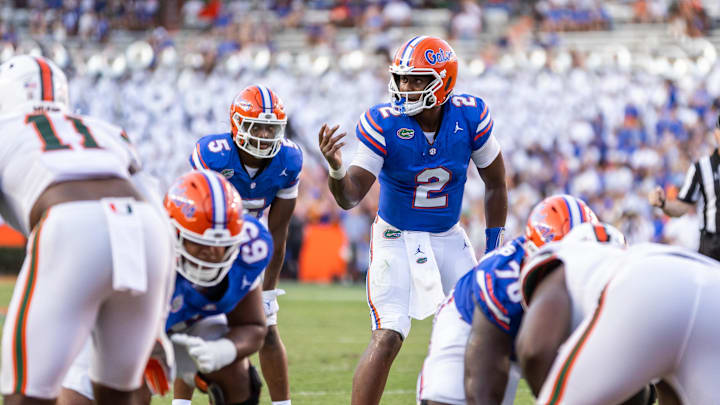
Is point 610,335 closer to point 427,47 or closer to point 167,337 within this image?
point 167,337

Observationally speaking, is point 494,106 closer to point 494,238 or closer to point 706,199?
point 706,199

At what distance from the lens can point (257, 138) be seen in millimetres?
5277

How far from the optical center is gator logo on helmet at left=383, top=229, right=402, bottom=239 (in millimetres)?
5215

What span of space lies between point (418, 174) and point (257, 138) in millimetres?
866

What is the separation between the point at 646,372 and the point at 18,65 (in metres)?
2.41

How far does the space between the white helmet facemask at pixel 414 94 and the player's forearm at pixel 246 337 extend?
1626 millimetres

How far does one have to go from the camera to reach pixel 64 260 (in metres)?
3.14

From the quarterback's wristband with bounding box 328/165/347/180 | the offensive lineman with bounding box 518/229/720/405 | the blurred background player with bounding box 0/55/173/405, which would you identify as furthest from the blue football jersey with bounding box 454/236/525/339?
the quarterback's wristband with bounding box 328/165/347/180

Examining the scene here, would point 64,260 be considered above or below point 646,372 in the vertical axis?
above

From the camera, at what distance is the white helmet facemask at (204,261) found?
3.67 meters

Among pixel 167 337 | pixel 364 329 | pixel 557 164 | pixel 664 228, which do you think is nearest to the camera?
pixel 167 337

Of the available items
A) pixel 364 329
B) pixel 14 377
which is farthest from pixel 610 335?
pixel 364 329

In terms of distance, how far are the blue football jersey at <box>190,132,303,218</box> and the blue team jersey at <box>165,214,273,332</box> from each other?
1336 millimetres

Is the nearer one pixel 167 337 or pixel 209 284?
pixel 209 284
